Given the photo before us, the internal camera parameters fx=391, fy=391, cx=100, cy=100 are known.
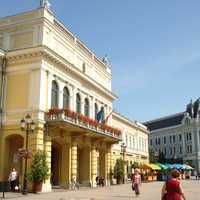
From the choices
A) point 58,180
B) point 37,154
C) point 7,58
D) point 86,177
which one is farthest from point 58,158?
point 7,58

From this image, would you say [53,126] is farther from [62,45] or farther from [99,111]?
[99,111]

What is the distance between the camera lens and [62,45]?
3581 centimetres

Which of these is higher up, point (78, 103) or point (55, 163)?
point (78, 103)

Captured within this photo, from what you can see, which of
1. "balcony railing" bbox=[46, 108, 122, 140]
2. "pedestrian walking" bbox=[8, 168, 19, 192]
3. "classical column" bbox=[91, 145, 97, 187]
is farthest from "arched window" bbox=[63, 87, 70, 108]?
"pedestrian walking" bbox=[8, 168, 19, 192]

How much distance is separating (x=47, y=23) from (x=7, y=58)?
444cm

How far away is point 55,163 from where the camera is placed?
119ft

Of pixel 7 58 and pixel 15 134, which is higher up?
pixel 7 58

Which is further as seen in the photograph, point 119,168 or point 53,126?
point 119,168

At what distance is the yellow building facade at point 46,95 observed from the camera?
31.1 m

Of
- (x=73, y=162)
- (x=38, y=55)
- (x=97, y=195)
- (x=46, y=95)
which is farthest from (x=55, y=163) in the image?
(x=97, y=195)

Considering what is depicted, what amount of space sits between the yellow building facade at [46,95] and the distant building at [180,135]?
8990 centimetres

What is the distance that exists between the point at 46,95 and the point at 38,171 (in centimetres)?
662

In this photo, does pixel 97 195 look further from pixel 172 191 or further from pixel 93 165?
pixel 172 191

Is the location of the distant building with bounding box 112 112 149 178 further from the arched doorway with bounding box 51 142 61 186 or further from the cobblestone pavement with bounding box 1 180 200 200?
the cobblestone pavement with bounding box 1 180 200 200
